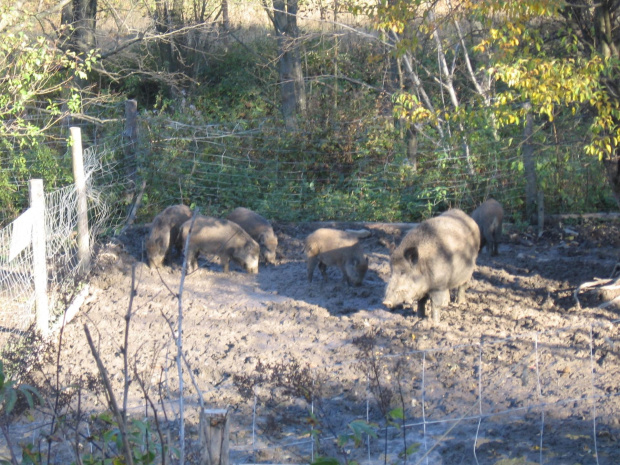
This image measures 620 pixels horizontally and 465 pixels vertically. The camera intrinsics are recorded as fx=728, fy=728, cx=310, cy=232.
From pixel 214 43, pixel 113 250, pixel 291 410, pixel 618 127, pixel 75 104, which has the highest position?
pixel 214 43

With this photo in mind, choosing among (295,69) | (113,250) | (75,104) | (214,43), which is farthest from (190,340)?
(214,43)

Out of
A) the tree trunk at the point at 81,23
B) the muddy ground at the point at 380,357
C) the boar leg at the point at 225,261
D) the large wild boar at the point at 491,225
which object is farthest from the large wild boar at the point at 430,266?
the tree trunk at the point at 81,23

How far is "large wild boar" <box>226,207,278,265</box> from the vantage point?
10664 millimetres

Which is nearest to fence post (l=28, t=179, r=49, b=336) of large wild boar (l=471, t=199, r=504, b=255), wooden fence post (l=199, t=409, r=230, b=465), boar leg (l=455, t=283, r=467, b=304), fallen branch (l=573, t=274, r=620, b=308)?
boar leg (l=455, t=283, r=467, b=304)

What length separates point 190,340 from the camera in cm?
755

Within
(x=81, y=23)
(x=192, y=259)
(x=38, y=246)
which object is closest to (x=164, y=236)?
(x=192, y=259)

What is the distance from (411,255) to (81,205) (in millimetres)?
4060

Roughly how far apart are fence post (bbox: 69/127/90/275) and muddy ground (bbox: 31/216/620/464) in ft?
0.84

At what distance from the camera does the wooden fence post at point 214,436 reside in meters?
2.84

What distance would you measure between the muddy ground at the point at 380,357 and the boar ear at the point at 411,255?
2.27 feet

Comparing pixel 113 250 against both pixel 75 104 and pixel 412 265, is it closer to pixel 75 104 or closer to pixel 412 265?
pixel 75 104

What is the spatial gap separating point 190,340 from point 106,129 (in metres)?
7.46

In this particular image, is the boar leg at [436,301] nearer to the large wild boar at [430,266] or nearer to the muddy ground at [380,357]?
the large wild boar at [430,266]

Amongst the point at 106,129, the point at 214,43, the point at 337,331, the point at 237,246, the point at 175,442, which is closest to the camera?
the point at 175,442
